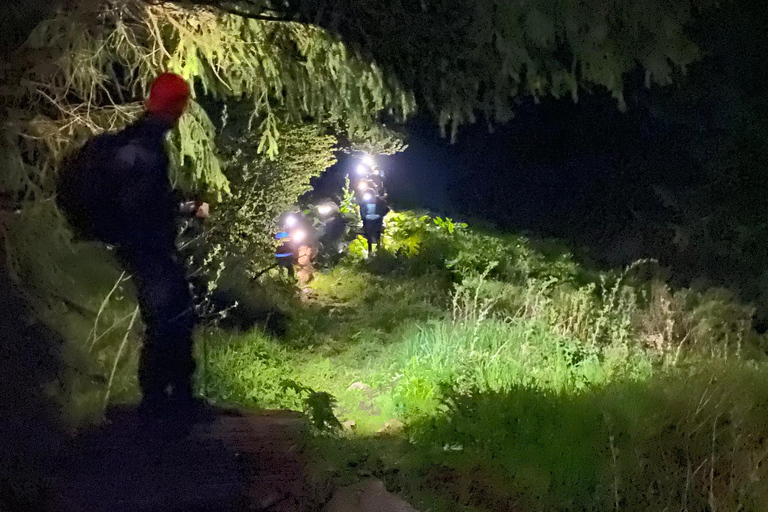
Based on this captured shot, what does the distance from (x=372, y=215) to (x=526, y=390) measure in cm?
775

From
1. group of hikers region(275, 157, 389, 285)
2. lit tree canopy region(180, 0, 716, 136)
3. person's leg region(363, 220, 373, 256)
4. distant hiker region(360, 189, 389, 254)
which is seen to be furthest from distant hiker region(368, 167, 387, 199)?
lit tree canopy region(180, 0, 716, 136)

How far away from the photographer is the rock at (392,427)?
4.68m

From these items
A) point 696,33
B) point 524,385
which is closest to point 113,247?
point 524,385

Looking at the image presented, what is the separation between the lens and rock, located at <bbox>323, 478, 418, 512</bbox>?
129 inches

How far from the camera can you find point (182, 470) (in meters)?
3.51

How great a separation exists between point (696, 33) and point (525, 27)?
5.35 metres

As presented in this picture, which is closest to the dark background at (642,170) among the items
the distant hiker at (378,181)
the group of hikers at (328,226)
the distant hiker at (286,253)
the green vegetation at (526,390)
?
the distant hiker at (378,181)

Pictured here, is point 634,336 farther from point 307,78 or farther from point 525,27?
point 307,78

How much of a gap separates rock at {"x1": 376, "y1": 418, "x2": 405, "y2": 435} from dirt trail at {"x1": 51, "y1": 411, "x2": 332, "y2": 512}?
78 centimetres

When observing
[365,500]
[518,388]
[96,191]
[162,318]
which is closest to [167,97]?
[96,191]

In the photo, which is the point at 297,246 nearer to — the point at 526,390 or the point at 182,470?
the point at 526,390

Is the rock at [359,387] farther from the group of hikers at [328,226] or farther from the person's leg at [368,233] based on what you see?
the person's leg at [368,233]

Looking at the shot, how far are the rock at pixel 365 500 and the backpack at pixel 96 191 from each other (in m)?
1.78

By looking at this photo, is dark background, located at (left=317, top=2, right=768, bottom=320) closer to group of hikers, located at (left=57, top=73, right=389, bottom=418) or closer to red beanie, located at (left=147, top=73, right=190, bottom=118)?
red beanie, located at (left=147, top=73, right=190, bottom=118)
